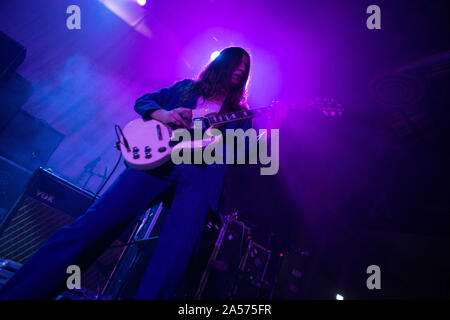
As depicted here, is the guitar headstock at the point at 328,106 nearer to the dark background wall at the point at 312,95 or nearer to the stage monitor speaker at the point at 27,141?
the dark background wall at the point at 312,95

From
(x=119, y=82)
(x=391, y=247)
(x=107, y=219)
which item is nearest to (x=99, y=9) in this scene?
(x=119, y=82)

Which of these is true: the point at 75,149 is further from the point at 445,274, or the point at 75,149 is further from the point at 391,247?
the point at 445,274

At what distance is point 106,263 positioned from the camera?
2354 mm

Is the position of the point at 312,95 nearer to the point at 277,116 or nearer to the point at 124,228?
the point at 277,116

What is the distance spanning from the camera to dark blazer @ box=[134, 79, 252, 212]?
1.47 meters

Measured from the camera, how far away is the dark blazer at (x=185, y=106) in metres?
1.47

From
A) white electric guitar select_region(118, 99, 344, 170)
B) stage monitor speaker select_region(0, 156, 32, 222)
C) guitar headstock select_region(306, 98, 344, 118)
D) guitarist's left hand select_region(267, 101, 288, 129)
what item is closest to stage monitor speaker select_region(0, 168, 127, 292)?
stage monitor speaker select_region(0, 156, 32, 222)

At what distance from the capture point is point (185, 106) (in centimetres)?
192

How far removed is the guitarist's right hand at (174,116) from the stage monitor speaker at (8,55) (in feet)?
11.0

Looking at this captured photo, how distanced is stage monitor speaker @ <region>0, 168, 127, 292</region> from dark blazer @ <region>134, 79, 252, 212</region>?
1.33 metres

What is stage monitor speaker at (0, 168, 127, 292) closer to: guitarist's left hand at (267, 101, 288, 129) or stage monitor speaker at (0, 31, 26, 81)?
guitarist's left hand at (267, 101, 288, 129)

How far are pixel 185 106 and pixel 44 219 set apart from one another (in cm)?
181

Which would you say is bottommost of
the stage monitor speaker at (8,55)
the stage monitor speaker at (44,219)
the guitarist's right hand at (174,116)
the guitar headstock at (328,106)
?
the stage monitor speaker at (44,219)

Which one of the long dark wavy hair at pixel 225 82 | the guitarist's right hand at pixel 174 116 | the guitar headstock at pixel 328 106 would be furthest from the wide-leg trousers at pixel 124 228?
the guitar headstock at pixel 328 106
